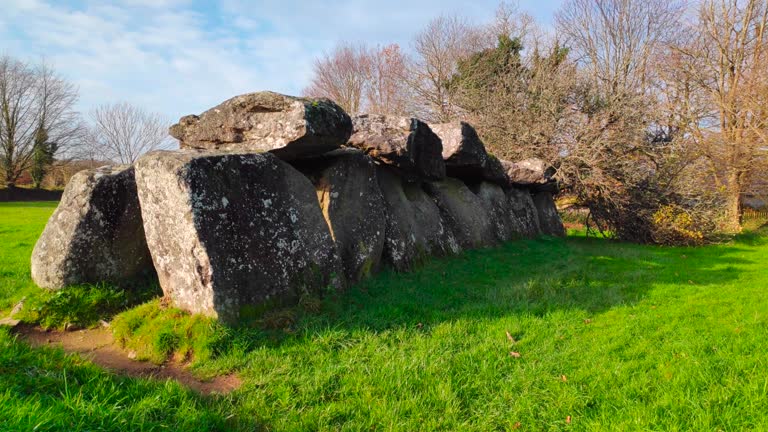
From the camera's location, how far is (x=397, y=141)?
802 cm

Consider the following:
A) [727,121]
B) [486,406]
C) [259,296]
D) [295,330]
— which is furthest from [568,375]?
[727,121]

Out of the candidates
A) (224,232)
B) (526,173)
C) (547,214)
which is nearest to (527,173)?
(526,173)

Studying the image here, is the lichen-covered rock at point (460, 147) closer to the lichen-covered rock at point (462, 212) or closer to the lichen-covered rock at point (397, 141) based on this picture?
the lichen-covered rock at point (462, 212)

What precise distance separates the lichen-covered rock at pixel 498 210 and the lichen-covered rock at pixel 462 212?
281mm

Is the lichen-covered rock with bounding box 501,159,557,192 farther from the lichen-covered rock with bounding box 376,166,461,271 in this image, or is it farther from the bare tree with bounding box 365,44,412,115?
the bare tree with bounding box 365,44,412,115

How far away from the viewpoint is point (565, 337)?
16.1 feet

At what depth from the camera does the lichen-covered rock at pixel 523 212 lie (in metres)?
13.3

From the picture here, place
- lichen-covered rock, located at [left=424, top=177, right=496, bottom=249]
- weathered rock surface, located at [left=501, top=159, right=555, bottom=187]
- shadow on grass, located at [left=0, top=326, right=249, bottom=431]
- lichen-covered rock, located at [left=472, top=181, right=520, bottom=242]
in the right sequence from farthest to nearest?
weathered rock surface, located at [left=501, top=159, right=555, bottom=187]
lichen-covered rock, located at [left=472, top=181, right=520, bottom=242]
lichen-covered rock, located at [left=424, top=177, right=496, bottom=249]
shadow on grass, located at [left=0, top=326, right=249, bottom=431]

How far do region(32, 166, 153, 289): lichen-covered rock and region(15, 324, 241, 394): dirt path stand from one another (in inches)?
33.2

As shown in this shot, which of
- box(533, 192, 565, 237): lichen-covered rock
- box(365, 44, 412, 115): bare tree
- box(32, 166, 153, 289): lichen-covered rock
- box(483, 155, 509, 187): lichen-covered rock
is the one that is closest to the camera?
box(32, 166, 153, 289): lichen-covered rock

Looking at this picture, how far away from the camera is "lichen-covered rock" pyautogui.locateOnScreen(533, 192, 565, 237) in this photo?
1512cm

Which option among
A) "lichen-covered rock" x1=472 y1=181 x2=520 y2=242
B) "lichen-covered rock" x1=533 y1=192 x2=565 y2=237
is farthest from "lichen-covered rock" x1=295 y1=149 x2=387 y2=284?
"lichen-covered rock" x1=533 y1=192 x2=565 y2=237

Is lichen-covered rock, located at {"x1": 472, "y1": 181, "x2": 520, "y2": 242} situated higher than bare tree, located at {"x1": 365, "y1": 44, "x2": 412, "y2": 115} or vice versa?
bare tree, located at {"x1": 365, "y1": 44, "x2": 412, "y2": 115}

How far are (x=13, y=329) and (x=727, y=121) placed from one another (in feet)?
86.5
